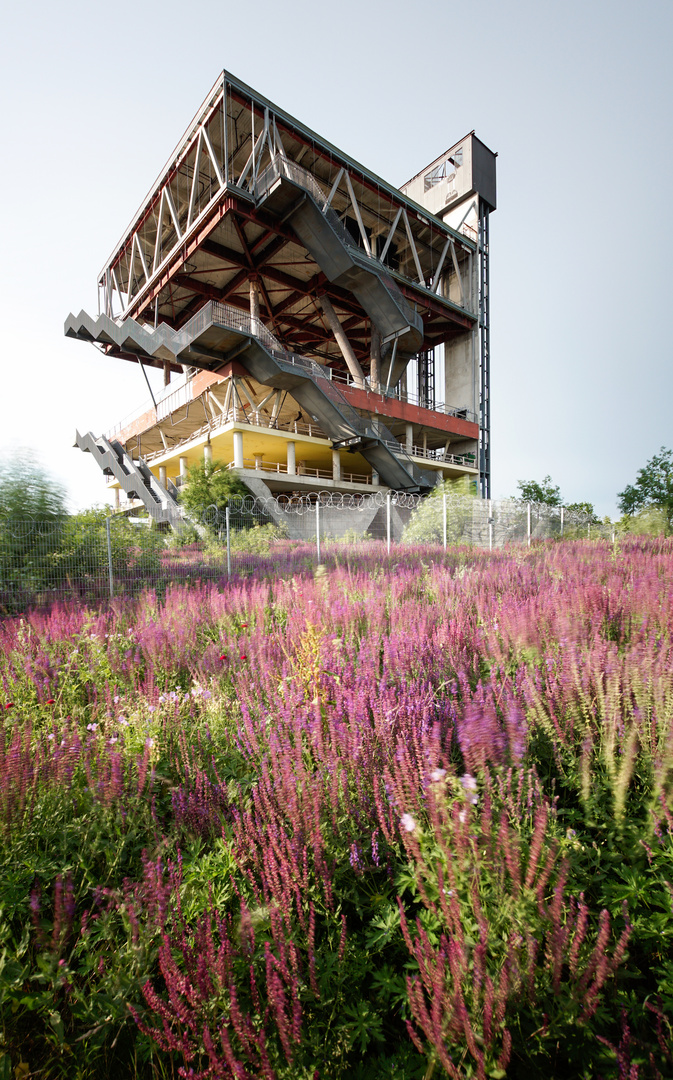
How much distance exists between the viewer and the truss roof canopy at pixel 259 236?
23344 mm

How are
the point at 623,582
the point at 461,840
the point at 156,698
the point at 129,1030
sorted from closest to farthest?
1. the point at 461,840
2. the point at 129,1030
3. the point at 156,698
4. the point at 623,582

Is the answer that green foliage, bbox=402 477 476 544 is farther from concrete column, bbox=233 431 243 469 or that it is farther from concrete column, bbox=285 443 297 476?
concrete column, bbox=233 431 243 469

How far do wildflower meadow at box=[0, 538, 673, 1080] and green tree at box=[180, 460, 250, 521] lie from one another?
18730 millimetres

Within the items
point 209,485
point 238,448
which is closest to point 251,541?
point 209,485

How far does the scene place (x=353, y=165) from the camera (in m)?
27.0

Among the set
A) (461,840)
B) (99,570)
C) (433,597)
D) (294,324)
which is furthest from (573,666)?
(294,324)

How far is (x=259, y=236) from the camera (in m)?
26.0

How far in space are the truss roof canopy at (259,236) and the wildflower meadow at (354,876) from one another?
25.9 meters

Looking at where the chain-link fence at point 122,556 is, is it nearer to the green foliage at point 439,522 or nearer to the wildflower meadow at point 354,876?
the green foliage at point 439,522

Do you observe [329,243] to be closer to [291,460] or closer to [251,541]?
[291,460]

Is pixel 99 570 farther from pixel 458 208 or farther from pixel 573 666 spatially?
pixel 458 208

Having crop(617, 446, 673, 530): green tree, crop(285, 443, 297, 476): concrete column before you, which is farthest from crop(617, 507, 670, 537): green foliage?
crop(285, 443, 297, 476): concrete column

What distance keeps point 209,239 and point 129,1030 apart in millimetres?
31854

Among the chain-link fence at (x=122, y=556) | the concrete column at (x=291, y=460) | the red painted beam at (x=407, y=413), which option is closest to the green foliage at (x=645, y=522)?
A: the chain-link fence at (x=122, y=556)
